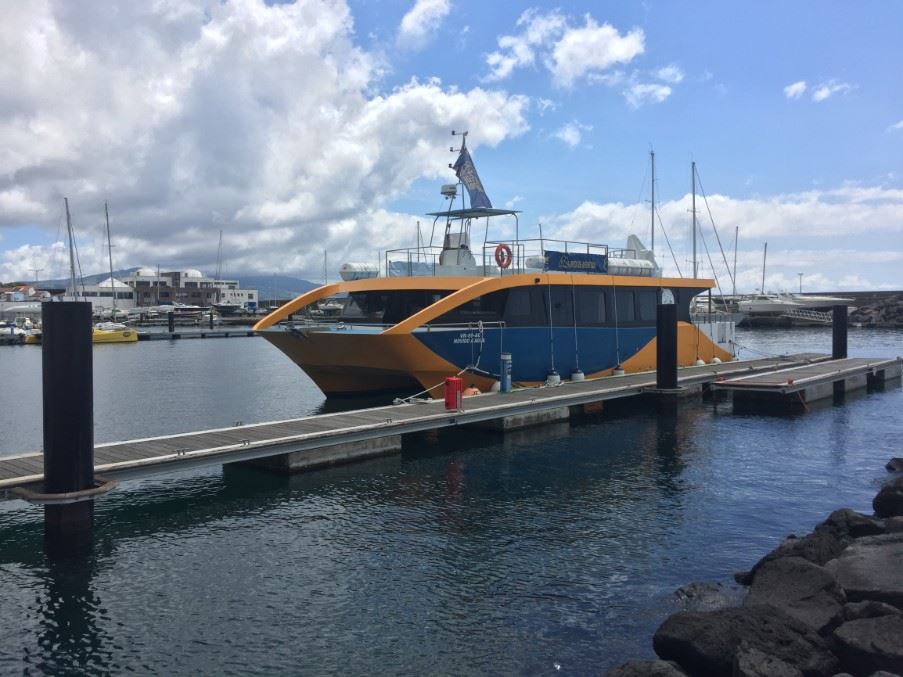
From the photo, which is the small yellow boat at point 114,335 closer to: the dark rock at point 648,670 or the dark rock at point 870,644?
the dark rock at point 648,670

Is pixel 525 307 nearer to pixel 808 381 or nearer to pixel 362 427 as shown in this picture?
pixel 362 427

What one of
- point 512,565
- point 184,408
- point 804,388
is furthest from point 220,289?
point 512,565

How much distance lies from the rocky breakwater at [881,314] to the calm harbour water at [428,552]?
67.9m

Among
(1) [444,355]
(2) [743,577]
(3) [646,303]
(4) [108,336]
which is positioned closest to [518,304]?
(1) [444,355]

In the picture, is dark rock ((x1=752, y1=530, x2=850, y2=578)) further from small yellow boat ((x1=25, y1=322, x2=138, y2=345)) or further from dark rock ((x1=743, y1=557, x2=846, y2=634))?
small yellow boat ((x1=25, y1=322, x2=138, y2=345))

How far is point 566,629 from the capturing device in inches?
292

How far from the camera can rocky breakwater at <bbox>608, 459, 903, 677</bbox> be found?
19.9 ft

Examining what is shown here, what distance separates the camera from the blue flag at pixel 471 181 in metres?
22.4

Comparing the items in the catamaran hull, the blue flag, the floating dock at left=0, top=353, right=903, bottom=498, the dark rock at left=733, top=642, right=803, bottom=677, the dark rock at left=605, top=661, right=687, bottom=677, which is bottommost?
the dark rock at left=605, top=661, right=687, bottom=677

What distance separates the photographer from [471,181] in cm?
2259

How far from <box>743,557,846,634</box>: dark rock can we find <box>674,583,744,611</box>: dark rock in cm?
31

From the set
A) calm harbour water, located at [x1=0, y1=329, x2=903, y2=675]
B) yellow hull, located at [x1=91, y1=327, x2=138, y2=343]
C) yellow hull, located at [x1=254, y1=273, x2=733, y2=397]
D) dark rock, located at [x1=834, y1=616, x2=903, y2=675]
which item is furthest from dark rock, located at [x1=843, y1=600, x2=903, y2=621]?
yellow hull, located at [x1=91, y1=327, x2=138, y2=343]

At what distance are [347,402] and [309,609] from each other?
14.3m

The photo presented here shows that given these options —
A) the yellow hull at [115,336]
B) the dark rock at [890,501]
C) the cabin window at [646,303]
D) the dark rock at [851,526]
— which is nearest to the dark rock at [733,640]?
the dark rock at [851,526]
